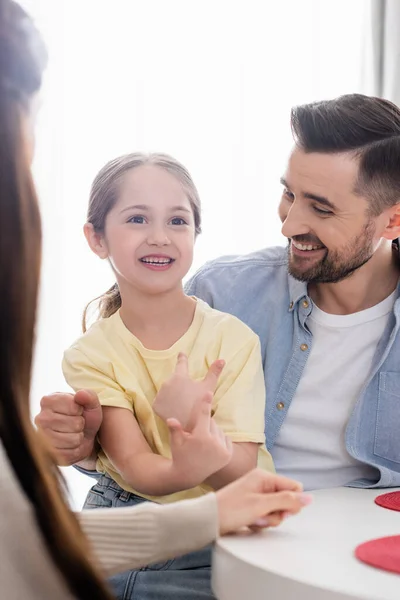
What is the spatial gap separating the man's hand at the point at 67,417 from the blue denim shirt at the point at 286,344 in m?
0.47

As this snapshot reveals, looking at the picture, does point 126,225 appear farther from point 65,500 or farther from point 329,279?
point 65,500

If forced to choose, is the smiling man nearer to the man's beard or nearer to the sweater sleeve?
the man's beard

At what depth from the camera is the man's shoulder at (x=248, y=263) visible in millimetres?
1943

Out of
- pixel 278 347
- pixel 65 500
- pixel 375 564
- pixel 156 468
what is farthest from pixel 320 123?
pixel 65 500

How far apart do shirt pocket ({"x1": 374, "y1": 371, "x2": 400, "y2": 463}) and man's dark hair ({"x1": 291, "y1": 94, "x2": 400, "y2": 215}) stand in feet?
1.32

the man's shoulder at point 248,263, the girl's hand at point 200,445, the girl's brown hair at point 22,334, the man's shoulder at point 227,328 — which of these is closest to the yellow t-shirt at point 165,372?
the man's shoulder at point 227,328

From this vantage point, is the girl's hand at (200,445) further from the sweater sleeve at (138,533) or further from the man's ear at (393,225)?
the man's ear at (393,225)

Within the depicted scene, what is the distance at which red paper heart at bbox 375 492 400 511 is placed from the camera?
1.35 metres

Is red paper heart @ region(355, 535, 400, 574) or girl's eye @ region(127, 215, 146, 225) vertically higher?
girl's eye @ region(127, 215, 146, 225)

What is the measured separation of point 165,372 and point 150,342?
7 centimetres

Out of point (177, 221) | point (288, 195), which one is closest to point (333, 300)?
point (288, 195)

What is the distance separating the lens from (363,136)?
182cm

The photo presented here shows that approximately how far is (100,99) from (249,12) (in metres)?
0.72

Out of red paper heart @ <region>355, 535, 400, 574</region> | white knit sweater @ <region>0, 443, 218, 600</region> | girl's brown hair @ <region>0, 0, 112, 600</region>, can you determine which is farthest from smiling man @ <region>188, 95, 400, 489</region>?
girl's brown hair @ <region>0, 0, 112, 600</region>
